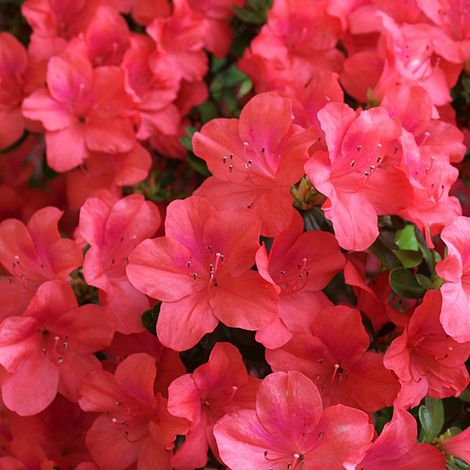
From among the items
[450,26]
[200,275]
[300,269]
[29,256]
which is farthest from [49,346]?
[450,26]

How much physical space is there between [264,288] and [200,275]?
0.33 feet

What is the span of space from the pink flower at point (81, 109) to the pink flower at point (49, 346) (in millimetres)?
310

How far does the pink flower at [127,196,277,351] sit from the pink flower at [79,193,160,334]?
0.10 metres

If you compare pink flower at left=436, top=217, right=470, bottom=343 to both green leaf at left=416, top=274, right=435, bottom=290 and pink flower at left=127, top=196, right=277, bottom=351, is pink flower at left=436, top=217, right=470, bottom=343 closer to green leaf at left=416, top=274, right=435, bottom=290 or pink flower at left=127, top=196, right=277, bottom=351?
green leaf at left=416, top=274, right=435, bottom=290

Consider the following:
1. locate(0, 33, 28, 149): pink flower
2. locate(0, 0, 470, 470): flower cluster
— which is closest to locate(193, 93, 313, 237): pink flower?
locate(0, 0, 470, 470): flower cluster

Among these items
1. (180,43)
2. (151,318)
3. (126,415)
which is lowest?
(126,415)

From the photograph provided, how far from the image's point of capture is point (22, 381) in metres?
1.15

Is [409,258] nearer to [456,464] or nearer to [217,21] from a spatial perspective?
[456,464]

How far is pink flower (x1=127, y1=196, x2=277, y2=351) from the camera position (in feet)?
3.45

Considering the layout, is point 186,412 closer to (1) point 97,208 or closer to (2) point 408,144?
(1) point 97,208

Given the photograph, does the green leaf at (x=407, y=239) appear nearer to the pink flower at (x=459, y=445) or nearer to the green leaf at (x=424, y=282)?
the green leaf at (x=424, y=282)

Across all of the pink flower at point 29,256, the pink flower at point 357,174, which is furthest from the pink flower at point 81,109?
the pink flower at point 357,174

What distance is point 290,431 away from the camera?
1003mm

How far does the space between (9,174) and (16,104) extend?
0.33 m
